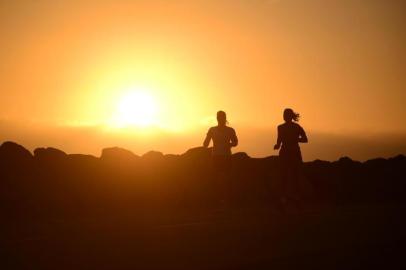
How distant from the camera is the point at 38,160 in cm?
2183

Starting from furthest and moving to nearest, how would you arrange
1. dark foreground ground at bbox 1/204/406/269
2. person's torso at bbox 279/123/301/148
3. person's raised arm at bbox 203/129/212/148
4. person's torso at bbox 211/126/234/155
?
person's raised arm at bbox 203/129/212/148, person's torso at bbox 211/126/234/155, person's torso at bbox 279/123/301/148, dark foreground ground at bbox 1/204/406/269

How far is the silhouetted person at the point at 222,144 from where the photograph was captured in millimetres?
16078

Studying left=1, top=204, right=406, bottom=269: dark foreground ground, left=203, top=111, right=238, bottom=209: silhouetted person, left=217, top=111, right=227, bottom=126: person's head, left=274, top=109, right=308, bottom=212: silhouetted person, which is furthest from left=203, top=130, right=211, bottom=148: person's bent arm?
left=1, top=204, right=406, bottom=269: dark foreground ground

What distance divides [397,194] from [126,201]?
16025mm

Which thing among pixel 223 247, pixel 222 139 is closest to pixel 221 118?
pixel 222 139

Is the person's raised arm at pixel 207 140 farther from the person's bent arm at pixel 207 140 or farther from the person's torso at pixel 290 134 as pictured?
the person's torso at pixel 290 134

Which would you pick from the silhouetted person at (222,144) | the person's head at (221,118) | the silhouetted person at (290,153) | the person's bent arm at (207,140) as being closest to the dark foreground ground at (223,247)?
the silhouetted person at (290,153)

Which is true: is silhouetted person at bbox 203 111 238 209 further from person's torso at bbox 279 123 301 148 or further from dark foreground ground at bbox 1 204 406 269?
dark foreground ground at bbox 1 204 406 269

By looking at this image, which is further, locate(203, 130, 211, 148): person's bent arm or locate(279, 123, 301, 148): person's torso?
locate(203, 130, 211, 148): person's bent arm

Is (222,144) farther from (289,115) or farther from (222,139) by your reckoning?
(289,115)

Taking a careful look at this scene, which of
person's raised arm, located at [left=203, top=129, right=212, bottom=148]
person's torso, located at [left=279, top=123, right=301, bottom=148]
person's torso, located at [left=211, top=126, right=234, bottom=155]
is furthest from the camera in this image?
person's raised arm, located at [left=203, top=129, right=212, bottom=148]

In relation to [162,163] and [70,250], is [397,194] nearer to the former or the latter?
[162,163]

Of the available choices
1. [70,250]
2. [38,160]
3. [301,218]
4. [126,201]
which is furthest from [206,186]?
Answer: [70,250]

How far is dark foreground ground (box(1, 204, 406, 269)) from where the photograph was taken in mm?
7824
